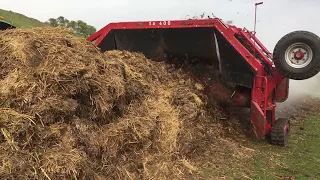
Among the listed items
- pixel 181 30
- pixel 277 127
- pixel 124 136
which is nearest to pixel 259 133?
pixel 277 127

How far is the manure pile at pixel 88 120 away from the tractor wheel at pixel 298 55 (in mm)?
1407

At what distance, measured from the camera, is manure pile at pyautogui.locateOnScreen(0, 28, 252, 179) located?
336 centimetres

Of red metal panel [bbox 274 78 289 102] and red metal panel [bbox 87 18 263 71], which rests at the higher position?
red metal panel [bbox 87 18 263 71]

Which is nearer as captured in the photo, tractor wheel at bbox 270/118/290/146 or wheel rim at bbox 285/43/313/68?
wheel rim at bbox 285/43/313/68

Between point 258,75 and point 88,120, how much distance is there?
9.44 ft

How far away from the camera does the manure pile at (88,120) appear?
336 centimetres

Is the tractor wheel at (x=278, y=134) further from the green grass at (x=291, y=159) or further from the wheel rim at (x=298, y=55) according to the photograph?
the wheel rim at (x=298, y=55)

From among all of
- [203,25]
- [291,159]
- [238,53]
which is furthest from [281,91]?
[203,25]

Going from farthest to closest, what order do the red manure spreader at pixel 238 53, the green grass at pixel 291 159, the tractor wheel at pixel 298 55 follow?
1. the red manure spreader at pixel 238 53
2. the tractor wheel at pixel 298 55
3. the green grass at pixel 291 159

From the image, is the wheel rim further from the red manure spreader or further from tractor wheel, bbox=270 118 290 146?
tractor wheel, bbox=270 118 290 146

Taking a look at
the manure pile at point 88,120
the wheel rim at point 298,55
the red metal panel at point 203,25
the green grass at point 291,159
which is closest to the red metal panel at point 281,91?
the green grass at point 291,159

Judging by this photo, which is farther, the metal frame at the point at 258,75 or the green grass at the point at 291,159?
the metal frame at the point at 258,75

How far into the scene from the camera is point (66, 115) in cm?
374

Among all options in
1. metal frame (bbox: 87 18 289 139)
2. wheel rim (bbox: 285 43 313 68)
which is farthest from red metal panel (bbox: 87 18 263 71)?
wheel rim (bbox: 285 43 313 68)
